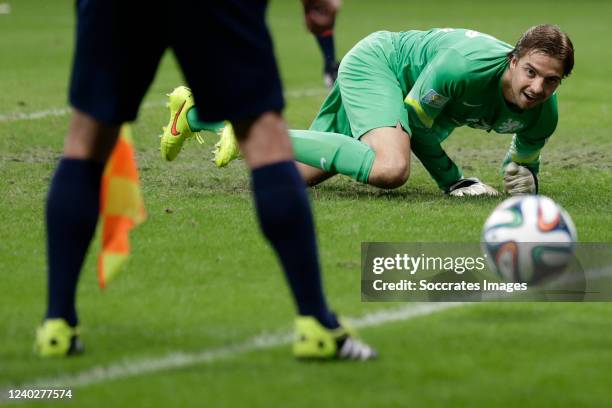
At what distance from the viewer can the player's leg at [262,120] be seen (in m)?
3.46

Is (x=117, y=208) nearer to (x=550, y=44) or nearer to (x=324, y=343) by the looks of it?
(x=324, y=343)

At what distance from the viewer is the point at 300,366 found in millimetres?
3600

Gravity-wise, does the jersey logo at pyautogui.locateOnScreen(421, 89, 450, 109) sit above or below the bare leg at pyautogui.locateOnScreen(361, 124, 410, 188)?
above

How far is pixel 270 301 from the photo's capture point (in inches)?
175

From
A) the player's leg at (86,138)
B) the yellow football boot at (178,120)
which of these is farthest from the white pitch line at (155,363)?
the yellow football boot at (178,120)

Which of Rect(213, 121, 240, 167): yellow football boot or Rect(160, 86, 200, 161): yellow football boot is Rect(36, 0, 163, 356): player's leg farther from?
Rect(160, 86, 200, 161): yellow football boot

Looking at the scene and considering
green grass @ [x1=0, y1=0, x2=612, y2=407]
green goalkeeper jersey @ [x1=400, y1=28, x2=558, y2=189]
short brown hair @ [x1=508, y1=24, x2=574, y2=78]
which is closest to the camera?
green grass @ [x1=0, y1=0, x2=612, y2=407]

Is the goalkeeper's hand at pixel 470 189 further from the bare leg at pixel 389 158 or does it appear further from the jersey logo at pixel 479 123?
the bare leg at pixel 389 158

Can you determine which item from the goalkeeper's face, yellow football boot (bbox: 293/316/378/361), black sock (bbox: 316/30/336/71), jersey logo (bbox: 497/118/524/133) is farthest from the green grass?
black sock (bbox: 316/30/336/71)

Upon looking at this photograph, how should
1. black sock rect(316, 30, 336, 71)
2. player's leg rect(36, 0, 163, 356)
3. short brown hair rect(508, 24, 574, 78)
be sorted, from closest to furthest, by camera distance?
player's leg rect(36, 0, 163, 356)
short brown hair rect(508, 24, 574, 78)
black sock rect(316, 30, 336, 71)

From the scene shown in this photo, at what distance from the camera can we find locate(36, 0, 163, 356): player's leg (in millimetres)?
3566

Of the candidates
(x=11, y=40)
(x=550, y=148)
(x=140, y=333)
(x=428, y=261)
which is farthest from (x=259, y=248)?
(x=11, y=40)

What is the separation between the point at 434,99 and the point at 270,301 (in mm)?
2384

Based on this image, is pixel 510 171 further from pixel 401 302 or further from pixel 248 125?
pixel 248 125
